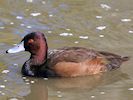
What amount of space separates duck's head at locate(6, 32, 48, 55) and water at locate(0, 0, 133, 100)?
0.40 metres

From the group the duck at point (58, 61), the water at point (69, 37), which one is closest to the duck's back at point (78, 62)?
the duck at point (58, 61)

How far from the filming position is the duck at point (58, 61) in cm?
941

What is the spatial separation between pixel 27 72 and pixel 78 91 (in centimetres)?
102

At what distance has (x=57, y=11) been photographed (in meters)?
12.9

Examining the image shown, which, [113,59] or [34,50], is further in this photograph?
[113,59]

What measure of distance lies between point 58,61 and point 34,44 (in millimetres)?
495

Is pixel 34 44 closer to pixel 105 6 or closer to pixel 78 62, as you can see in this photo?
pixel 78 62

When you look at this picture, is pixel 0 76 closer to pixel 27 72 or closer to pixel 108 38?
pixel 27 72

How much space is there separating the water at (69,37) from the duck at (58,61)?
111 millimetres

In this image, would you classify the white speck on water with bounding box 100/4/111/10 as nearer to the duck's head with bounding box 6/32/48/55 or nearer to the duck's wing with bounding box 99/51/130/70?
the duck's wing with bounding box 99/51/130/70

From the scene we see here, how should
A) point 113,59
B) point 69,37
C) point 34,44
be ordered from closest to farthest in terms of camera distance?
point 34,44 → point 113,59 → point 69,37

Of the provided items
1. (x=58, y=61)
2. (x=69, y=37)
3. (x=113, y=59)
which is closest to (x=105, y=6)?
(x=69, y=37)

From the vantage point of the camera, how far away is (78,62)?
372 inches

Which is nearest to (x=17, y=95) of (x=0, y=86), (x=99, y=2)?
(x=0, y=86)
